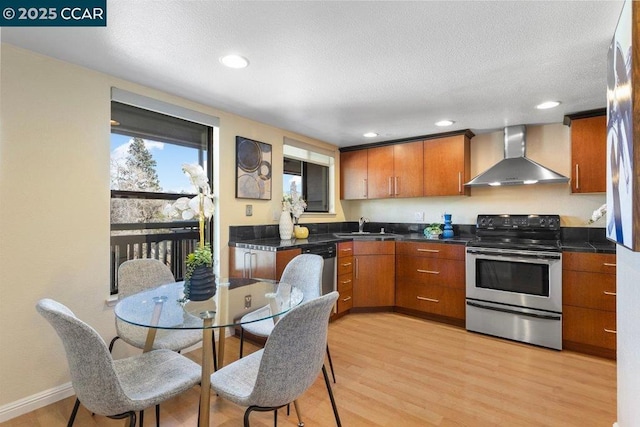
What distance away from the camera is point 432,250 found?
11.0 feet

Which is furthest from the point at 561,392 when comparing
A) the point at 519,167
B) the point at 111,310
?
the point at 111,310

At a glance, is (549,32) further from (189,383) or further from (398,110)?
(189,383)

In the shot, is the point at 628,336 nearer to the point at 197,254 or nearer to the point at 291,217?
the point at 197,254

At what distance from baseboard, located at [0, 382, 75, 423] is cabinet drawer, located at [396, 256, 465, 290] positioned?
10.0ft

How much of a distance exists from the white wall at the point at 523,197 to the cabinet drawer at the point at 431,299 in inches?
39.5

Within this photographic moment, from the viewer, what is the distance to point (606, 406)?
1.89m

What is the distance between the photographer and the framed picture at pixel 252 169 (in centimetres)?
305

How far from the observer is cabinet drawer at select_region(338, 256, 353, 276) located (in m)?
3.43

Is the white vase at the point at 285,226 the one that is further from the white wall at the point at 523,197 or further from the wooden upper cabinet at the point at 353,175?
the white wall at the point at 523,197

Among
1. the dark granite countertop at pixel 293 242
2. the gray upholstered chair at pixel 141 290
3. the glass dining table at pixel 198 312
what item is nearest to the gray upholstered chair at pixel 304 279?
the glass dining table at pixel 198 312

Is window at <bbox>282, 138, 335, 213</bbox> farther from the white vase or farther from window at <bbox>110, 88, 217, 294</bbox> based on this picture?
window at <bbox>110, 88, 217, 294</bbox>

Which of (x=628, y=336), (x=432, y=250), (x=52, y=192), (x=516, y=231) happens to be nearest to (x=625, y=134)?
(x=628, y=336)

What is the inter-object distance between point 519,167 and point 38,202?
4.09m

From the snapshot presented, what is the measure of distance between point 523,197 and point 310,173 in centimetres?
256
